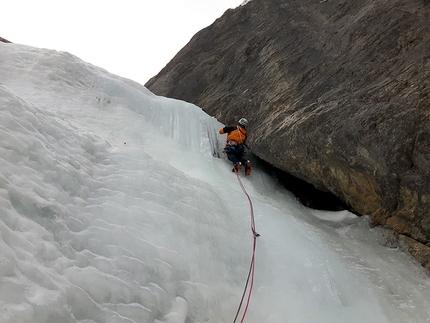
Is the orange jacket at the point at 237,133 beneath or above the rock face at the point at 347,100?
beneath

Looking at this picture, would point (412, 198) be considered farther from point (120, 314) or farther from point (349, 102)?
point (120, 314)

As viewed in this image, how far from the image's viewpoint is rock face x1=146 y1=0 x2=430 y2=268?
4715 millimetres

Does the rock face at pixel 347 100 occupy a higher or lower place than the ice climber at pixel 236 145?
higher

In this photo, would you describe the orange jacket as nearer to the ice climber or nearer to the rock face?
the ice climber

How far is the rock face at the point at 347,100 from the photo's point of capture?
186 inches

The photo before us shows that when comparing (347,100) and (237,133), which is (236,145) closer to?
(237,133)

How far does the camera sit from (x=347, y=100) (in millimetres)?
5488

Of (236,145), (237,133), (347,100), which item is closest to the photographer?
(347,100)

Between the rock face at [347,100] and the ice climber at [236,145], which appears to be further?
the ice climber at [236,145]

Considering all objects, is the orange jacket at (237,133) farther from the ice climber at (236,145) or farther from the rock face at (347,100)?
the rock face at (347,100)

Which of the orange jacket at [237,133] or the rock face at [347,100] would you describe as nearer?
the rock face at [347,100]

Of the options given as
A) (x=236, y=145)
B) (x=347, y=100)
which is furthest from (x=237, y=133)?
(x=347, y=100)

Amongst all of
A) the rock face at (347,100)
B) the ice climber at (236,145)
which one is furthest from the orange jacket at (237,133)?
the rock face at (347,100)

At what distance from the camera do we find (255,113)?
7.65 meters
